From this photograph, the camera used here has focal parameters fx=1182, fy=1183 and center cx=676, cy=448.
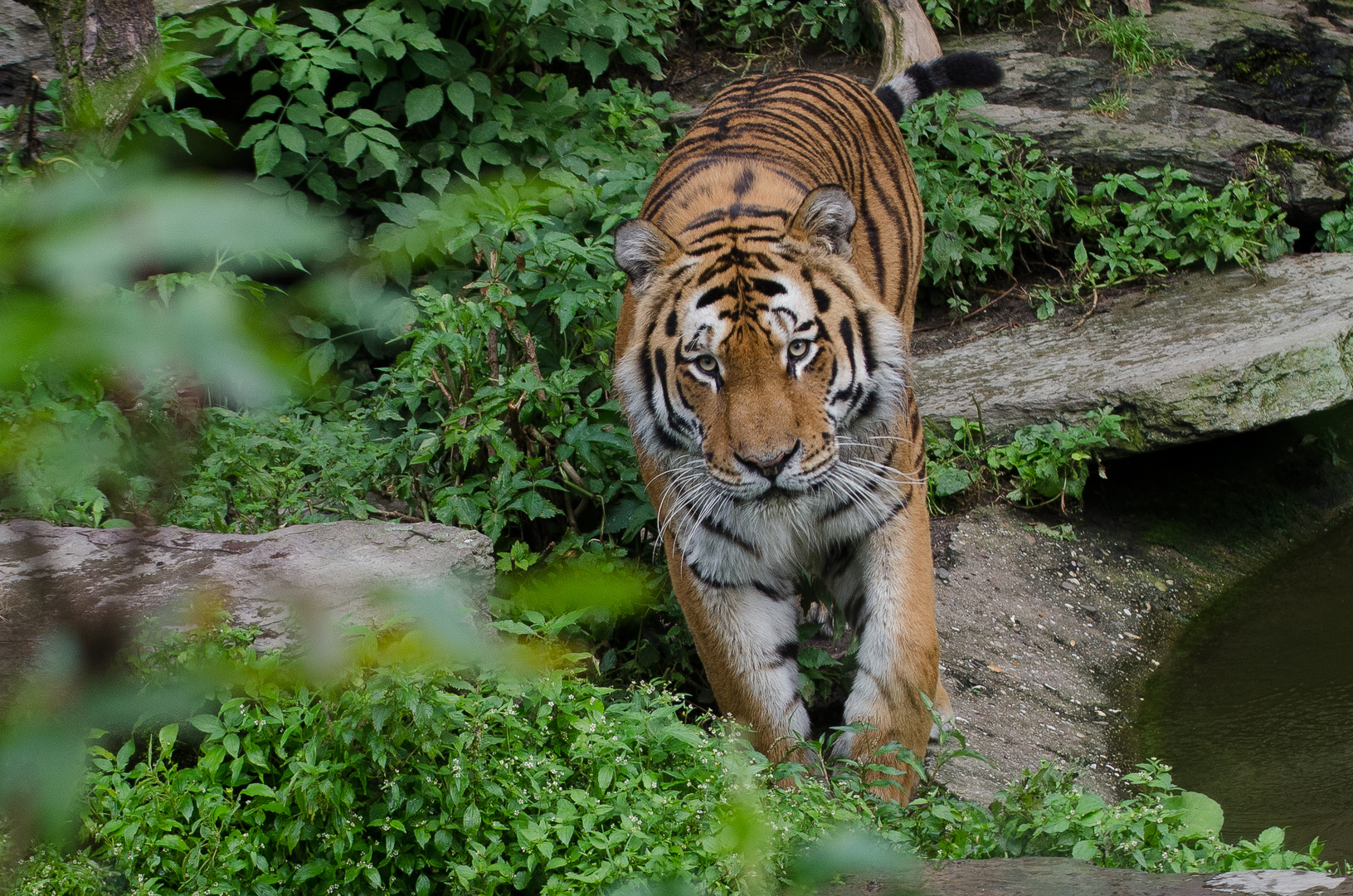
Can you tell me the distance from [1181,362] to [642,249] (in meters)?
2.75

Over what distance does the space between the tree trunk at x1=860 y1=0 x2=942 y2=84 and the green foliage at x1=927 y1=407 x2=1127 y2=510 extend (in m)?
2.72

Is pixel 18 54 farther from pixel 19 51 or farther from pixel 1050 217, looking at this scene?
pixel 1050 217

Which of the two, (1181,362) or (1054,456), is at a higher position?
(1181,362)

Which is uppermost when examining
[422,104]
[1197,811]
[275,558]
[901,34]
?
[901,34]

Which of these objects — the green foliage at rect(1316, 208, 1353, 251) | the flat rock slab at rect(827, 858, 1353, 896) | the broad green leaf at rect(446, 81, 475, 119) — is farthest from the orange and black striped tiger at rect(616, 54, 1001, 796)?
the green foliage at rect(1316, 208, 1353, 251)

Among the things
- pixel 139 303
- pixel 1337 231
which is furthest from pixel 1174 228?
pixel 139 303

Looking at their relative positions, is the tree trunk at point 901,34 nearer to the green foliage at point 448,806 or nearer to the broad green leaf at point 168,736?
the green foliage at point 448,806

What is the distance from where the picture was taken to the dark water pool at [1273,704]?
3.16 metres

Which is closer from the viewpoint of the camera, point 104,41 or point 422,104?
point 104,41

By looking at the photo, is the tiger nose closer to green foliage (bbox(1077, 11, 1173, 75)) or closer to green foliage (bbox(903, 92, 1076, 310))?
green foliage (bbox(903, 92, 1076, 310))

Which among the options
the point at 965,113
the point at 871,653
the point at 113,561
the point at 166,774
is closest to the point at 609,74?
the point at 965,113

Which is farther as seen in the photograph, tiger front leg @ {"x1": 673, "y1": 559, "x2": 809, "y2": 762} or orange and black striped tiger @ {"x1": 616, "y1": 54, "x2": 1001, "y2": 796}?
tiger front leg @ {"x1": 673, "y1": 559, "x2": 809, "y2": 762}

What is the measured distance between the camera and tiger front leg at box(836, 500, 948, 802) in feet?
9.82

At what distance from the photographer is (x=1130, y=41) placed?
694cm
